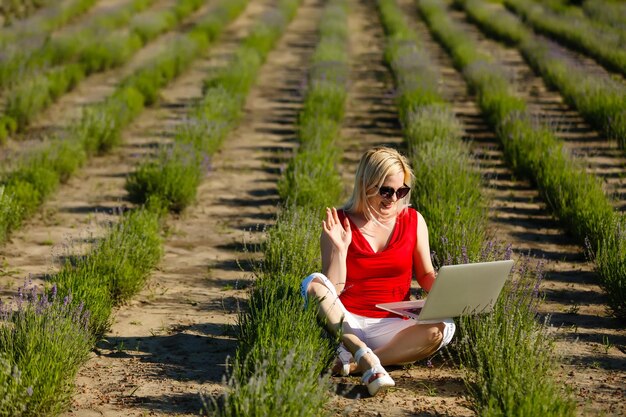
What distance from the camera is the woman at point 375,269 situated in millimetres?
4477

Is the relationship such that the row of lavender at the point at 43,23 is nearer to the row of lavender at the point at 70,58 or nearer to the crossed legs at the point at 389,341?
the row of lavender at the point at 70,58

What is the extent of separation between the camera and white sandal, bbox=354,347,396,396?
4250mm

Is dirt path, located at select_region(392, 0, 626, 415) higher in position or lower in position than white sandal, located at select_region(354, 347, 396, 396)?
lower

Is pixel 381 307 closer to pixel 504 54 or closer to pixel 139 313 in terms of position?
pixel 139 313

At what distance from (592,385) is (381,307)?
1.04m

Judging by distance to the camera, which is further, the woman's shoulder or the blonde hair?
the woman's shoulder

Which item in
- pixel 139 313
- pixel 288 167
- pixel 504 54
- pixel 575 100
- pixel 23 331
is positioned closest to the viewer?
pixel 23 331

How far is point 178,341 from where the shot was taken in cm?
521

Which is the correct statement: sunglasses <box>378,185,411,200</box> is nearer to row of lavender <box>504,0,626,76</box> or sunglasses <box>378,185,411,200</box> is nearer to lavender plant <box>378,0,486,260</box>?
lavender plant <box>378,0,486,260</box>

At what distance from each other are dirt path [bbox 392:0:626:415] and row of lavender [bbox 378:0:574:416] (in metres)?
0.14

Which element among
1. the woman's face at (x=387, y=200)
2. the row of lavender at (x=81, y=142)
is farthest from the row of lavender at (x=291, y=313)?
the row of lavender at (x=81, y=142)

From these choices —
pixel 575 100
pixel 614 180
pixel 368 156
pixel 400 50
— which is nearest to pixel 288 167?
pixel 614 180

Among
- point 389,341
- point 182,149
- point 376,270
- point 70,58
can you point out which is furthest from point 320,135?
point 70,58

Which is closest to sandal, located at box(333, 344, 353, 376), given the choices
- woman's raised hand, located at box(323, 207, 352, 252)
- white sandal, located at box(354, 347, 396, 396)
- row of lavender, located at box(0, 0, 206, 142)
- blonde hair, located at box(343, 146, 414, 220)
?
white sandal, located at box(354, 347, 396, 396)
